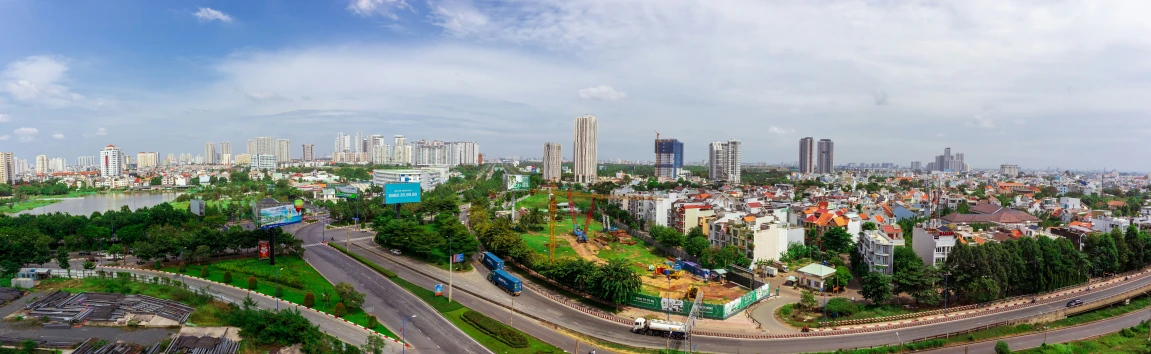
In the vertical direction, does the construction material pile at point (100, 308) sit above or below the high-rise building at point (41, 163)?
below

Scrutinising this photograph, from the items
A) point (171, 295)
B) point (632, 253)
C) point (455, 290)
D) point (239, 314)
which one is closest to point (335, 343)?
point (239, 314)

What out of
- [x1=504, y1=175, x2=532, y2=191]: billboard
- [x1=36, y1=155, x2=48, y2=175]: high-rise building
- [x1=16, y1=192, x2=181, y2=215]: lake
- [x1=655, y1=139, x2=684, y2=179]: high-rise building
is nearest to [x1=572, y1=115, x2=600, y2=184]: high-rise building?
[x1=655, y1=139, x2=684, y2=179]: high-rise building

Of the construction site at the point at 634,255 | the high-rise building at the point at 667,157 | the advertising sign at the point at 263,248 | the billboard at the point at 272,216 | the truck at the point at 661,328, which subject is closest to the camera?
the truck at the point at 661,328

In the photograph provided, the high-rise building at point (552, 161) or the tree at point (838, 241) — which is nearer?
the tree at point (838, 241)

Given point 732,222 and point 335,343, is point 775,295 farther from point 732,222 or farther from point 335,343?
point 335,343

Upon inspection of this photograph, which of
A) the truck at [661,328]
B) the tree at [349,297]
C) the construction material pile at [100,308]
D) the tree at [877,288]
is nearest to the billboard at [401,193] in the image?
the construction material pile at [100,308]

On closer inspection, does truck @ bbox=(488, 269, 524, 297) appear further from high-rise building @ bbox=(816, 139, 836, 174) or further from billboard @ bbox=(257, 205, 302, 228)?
high-rise building @ bbox=(816, 139, 836, 174)

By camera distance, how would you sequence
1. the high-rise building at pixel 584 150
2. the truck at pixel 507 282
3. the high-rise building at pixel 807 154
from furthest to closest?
the high-rise building at pixel 807 154, the high-rise building at pixel 584 150, the truck at pixel 507 282

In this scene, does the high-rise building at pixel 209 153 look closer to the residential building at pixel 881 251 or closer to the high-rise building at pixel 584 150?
the high-rise building at pixel 584 150

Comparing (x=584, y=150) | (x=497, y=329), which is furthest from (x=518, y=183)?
(x=584, y=150)

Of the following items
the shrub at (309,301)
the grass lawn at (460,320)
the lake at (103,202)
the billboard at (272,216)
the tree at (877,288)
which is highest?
the billboard at (272,216)
